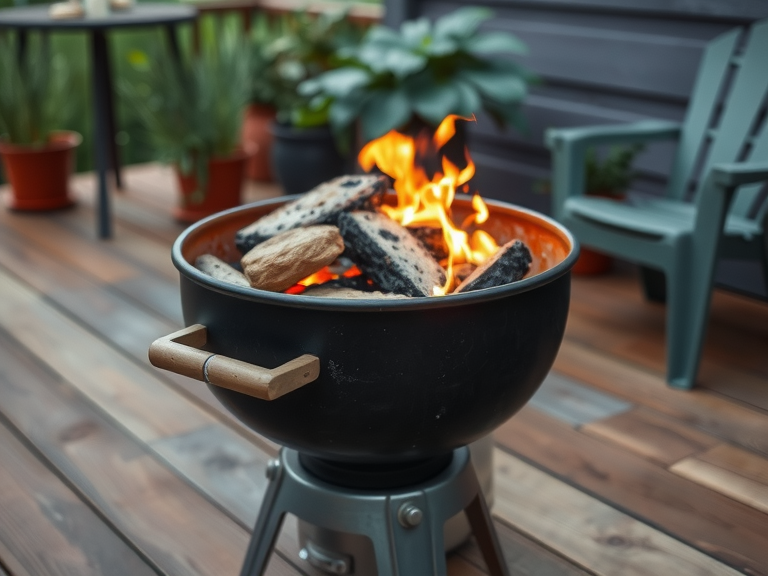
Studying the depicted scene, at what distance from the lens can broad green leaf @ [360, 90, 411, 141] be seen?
302 cm

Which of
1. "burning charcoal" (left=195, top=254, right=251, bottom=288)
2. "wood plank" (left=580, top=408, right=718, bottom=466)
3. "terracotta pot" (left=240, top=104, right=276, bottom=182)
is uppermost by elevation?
"burning charcoal" (left=195, top=254, right=251, bottom=288)

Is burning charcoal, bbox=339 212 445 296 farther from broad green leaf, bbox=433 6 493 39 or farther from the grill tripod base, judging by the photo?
broad green leaf, bbox=433 6 493 39

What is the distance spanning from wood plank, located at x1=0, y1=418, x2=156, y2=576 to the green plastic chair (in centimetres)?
137

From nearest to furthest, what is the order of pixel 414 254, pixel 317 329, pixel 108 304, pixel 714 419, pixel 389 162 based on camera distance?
pixel 317 329 < pixel 414 254 < pixel 389 162 < pixel 714 419 < pixel 108 304

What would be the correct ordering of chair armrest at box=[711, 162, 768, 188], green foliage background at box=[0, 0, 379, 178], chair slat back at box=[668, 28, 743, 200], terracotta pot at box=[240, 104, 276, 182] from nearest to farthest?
chair armrest at box=[711, 162, 768, 188] < chair slat back at box=[668, 28, 743, 200] < terracotta pot at box=[240, 104, 276, 182] < green foliage background at box=[0, 0, 379, 178]

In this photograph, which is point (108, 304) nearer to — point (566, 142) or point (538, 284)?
point (566, 142)

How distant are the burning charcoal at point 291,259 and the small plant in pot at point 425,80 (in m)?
1.81

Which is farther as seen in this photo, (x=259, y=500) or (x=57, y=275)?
(x=57, y=275)

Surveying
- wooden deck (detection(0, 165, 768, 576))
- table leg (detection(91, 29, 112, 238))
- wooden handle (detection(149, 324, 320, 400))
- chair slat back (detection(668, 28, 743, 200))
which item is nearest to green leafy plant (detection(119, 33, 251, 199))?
table leg (detection(91, 29, 112, 238))

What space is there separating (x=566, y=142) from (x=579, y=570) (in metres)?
1.37

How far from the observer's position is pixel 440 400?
1.09 meters

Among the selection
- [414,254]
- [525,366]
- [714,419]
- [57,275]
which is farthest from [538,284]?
[57,275]

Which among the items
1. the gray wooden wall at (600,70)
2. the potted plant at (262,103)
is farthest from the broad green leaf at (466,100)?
the potted plant at (262,103)

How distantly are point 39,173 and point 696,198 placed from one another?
2.54m
